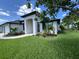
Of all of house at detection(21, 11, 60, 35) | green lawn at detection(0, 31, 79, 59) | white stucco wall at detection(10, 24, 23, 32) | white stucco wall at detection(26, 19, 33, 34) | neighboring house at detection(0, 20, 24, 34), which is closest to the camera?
green lawn at detection(0, 31, 79, 59)

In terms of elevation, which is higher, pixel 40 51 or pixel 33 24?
pixel 33 24

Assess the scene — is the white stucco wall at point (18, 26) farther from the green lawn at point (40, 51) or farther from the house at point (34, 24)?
the green lawn at point (40, 51)

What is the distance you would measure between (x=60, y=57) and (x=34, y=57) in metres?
1.62

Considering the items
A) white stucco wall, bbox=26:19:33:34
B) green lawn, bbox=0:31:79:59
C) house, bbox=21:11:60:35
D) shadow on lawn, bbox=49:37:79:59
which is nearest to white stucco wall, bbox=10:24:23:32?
white stucco wall, bbox=26:19:33:34

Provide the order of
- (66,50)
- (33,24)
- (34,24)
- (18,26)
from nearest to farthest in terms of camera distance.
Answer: (66,50) < (34,24) < (33,24) < (18,26)

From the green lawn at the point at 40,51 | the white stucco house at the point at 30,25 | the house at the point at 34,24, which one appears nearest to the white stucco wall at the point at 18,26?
the white stucco house at the point at 30,25

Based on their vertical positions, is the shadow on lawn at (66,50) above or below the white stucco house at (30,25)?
below

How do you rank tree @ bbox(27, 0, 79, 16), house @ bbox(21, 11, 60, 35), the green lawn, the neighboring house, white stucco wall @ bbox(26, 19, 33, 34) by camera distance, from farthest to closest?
the neighboring house → white stucco wall @ bbox(26, 19, 33, 34) → house @ bbox(21, 11, 60, 35) → the green lawn → tree @ bbox(27, 0, 79, 16)

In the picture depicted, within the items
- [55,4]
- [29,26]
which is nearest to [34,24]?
[29,26]

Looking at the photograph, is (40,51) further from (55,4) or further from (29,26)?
(29,26)

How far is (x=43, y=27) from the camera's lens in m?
28.0

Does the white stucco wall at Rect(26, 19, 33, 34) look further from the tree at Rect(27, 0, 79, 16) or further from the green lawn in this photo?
the tree at Rect(27, 0, 79, 16)

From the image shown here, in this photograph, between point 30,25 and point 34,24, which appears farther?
point 30,25

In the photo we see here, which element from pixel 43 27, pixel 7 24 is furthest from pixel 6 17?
pixel 43 27
